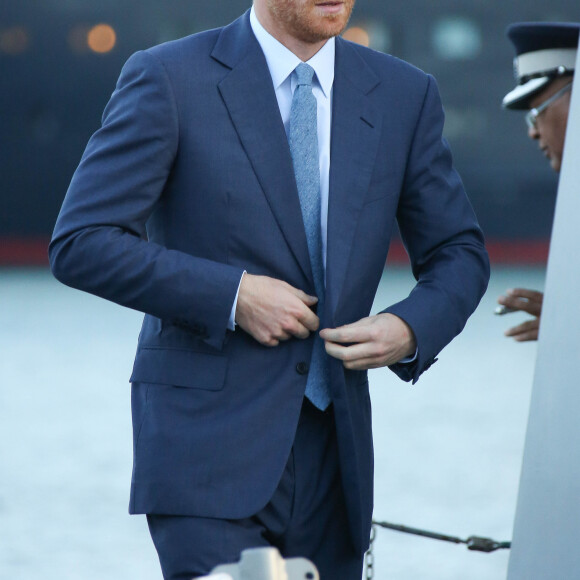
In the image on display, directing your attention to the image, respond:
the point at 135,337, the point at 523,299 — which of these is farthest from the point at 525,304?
the point at 135,337

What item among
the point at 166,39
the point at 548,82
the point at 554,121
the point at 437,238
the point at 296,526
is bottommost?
the point at 296,526

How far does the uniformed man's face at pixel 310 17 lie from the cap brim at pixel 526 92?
1148mm

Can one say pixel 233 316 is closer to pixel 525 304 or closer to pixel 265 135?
pixel 265 135

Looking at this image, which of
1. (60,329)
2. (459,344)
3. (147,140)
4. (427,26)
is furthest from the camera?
(427,26)

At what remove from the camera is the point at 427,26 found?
17250 mm

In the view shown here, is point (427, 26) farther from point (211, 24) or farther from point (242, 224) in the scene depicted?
point (242, 224)

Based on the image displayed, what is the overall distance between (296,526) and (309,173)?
0.58m

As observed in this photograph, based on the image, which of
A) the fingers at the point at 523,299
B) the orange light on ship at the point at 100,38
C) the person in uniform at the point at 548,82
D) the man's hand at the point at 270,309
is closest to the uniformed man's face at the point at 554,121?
the person in uniform at the point at 548,82

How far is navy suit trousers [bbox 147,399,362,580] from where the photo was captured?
168 centimetres

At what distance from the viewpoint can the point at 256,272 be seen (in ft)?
5.72

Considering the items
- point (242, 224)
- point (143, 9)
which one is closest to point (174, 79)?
point (242, 224)

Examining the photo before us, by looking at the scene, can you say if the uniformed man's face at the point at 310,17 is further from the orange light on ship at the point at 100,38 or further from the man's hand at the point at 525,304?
the orange light on ship at the point at 100,38

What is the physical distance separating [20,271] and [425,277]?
14.7 meters

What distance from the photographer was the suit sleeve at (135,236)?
1655 mm
